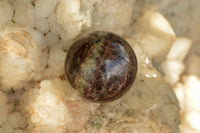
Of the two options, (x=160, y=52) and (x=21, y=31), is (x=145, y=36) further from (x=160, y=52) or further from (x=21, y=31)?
(x=21, y=31)

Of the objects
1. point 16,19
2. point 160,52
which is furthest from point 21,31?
point 160,52

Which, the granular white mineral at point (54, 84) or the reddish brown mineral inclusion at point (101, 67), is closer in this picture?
→ the reddish brown mineral inclusion at point (101, 67)

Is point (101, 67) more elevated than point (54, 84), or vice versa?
point (101, 67)

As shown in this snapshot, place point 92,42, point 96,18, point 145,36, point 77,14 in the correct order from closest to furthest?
point 92,42, point 77,14, point 96,18, point 145,36

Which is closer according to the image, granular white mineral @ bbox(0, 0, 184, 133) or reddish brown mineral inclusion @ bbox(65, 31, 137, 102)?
reddish brown mineral inclusion @ bbox(65, 31, 137, 102)
